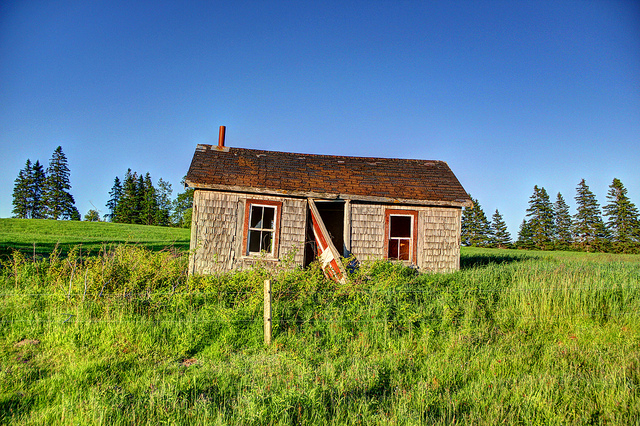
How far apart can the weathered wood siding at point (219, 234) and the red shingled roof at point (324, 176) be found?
44 centimetres

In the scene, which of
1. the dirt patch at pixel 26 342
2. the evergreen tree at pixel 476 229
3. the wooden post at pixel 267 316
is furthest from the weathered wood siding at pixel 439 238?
the evergreen tree at pixel 476 229

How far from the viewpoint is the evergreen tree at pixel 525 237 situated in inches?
2008

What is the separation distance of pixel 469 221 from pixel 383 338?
5217 cm

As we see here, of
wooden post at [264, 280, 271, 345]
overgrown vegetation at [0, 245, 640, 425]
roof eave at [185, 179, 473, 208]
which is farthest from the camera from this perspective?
roof eave at [185, 179, 473, 208]

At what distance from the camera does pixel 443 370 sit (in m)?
4.59

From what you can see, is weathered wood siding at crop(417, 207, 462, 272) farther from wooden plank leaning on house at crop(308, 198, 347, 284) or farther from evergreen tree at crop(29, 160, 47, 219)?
evergreen tree at crop(29, 160, 47, 219)

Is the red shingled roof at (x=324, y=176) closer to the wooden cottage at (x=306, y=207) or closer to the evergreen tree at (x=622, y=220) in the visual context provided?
the wooden cottage at (x=306, y=207)

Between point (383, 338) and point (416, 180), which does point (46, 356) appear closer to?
point (383, 338)

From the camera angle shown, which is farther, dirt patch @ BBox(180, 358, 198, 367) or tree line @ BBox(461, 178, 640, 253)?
tree line @ BBox(461, 178, 640, 253)

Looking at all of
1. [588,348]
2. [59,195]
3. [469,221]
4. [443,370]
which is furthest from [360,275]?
[59,195]

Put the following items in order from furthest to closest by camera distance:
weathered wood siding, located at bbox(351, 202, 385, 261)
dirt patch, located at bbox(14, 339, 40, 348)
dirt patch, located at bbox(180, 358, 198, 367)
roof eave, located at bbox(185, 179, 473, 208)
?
weathered wood siding, located at bbox(351, 202, 385, 261) < roof eave, located at bbox(185, 179, 473, 208) < dirt patch, located at bbox(14, 339, 40, 348) < dirt patch, located at bbox(180, 358, 198, 367)

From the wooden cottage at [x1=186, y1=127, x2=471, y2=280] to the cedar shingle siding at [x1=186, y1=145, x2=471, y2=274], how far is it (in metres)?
0.03

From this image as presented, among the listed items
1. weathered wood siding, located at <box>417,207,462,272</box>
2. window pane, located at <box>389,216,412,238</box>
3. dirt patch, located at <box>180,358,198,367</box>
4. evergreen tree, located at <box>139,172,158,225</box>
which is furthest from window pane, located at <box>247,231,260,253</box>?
evergreen tree, located at <box>139,172,158,225</box>

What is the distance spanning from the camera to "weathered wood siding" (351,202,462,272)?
11.8m
